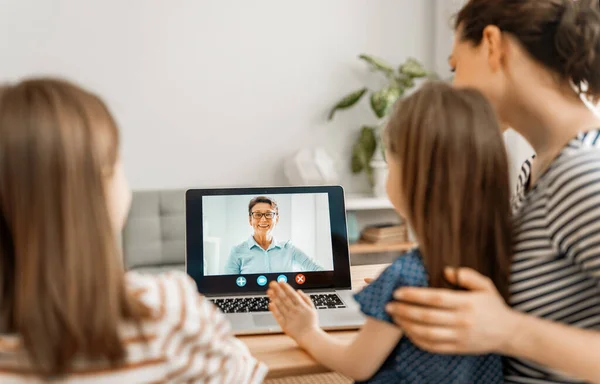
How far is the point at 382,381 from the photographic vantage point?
2.81 feet

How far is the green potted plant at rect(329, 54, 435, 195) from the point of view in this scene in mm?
3029

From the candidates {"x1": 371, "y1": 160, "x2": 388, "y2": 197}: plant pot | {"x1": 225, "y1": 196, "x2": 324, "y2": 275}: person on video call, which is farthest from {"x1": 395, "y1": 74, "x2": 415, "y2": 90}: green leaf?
{"x1": 225, "y1": 196, "x2": 324, "y2": 275}: person on video call

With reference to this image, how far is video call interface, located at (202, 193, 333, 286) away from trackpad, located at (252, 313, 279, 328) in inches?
6.1

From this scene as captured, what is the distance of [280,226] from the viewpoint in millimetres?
1390

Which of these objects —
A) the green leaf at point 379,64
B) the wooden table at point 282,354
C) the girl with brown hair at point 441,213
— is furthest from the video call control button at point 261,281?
the green leaf at point 379,64

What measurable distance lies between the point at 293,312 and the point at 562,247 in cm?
49

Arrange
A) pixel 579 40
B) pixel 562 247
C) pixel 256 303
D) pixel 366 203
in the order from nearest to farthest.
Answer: pixel 562 247 → pixel 579 40 → pixel 256 303 → pixel 366 203

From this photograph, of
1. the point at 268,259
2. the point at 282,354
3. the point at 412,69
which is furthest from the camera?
the point at 412,69

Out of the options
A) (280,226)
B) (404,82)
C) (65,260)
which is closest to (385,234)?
(404,82)

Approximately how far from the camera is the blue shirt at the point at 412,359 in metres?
0.80

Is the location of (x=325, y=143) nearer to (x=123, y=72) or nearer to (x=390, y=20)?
(x=390, y=20)

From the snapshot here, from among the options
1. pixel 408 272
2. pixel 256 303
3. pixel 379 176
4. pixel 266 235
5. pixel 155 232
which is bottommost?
pixel 155 232

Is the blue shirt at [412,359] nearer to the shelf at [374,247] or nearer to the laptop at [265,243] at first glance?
the laptop at [265,243]

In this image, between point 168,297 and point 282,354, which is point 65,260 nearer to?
point 168,297
